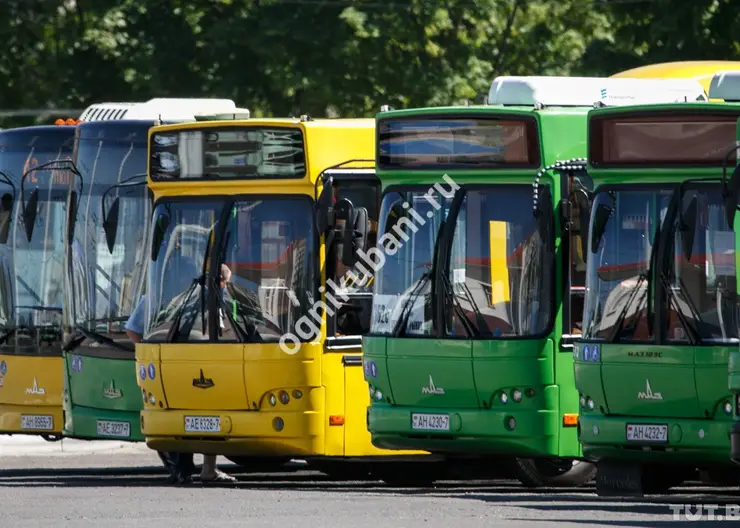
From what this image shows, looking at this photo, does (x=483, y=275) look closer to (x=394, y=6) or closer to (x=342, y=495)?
(x=342, y=495)

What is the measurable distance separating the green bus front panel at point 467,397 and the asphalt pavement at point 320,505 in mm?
411

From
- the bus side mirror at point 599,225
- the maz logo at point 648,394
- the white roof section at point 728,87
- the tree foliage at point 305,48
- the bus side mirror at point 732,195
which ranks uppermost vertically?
the tree foliage at point 305,48

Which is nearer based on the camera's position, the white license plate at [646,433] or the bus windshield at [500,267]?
the white license plate at [646,433]

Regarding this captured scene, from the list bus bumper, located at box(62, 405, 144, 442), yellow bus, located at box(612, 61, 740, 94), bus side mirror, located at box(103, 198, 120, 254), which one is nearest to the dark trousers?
bus bumper, located at box(62, 405, 144, 442)

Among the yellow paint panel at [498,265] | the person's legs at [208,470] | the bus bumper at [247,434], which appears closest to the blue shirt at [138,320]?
the bus bumper at [247,434]

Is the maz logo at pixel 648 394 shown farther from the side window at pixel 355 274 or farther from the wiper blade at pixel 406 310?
the side window at pixel 355 274

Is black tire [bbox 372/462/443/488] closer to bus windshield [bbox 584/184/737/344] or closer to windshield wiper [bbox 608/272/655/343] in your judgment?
bus windshield [bbox 584/184/737/344]

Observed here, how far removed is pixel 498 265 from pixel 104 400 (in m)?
4.21

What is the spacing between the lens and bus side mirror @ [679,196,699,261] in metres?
14.3

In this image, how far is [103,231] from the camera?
18328mm

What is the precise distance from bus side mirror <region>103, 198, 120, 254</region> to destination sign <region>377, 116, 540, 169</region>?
2.82 meters

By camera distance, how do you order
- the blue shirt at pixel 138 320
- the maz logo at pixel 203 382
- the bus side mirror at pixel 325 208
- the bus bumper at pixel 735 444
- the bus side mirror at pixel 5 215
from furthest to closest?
the bus side mirror at pixel 5 215
the blue shirt at pixel 138 320
the maz logo at pixel 203 382
the bus side mirror at pixel 325 208
the bus bumper at pixel 735 444

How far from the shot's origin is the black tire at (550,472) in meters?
16.6

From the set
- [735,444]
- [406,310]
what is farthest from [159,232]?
[735,444]
